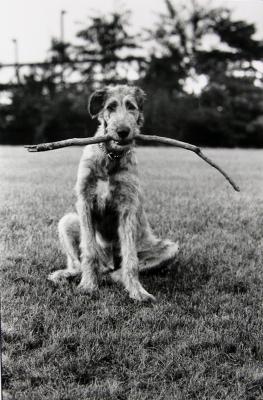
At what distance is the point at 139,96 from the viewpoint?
3385mm

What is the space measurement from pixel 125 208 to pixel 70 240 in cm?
50

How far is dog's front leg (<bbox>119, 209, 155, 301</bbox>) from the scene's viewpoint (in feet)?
10.7

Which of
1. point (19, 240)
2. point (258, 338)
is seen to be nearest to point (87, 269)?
point (19, 240)

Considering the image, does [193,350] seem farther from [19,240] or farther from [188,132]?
[188,132]

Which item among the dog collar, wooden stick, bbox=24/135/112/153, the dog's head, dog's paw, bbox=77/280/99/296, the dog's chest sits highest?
the dog's head

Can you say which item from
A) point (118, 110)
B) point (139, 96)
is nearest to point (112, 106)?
point (118, 110)

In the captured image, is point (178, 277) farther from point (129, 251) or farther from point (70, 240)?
point (70, 240)

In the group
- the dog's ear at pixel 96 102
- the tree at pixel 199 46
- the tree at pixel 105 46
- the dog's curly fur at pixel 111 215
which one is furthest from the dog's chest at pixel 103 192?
the tree at pixel 199 46

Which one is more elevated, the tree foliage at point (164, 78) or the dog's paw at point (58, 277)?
the tree foliage at point (164, 78)

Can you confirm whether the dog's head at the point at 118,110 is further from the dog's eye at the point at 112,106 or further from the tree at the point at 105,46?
the tree at the point at 105,46

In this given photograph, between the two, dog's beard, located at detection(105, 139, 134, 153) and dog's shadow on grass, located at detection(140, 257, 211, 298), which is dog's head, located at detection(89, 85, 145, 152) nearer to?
dog's beard, located at detection(105, 139, 134, 153)

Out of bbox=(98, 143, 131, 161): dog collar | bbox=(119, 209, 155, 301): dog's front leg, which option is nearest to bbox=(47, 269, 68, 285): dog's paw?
bbox=(119, 209, 155, 301): dog's front leg

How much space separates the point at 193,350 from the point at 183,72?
2.00 metres

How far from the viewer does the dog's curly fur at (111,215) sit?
3.24 meters
